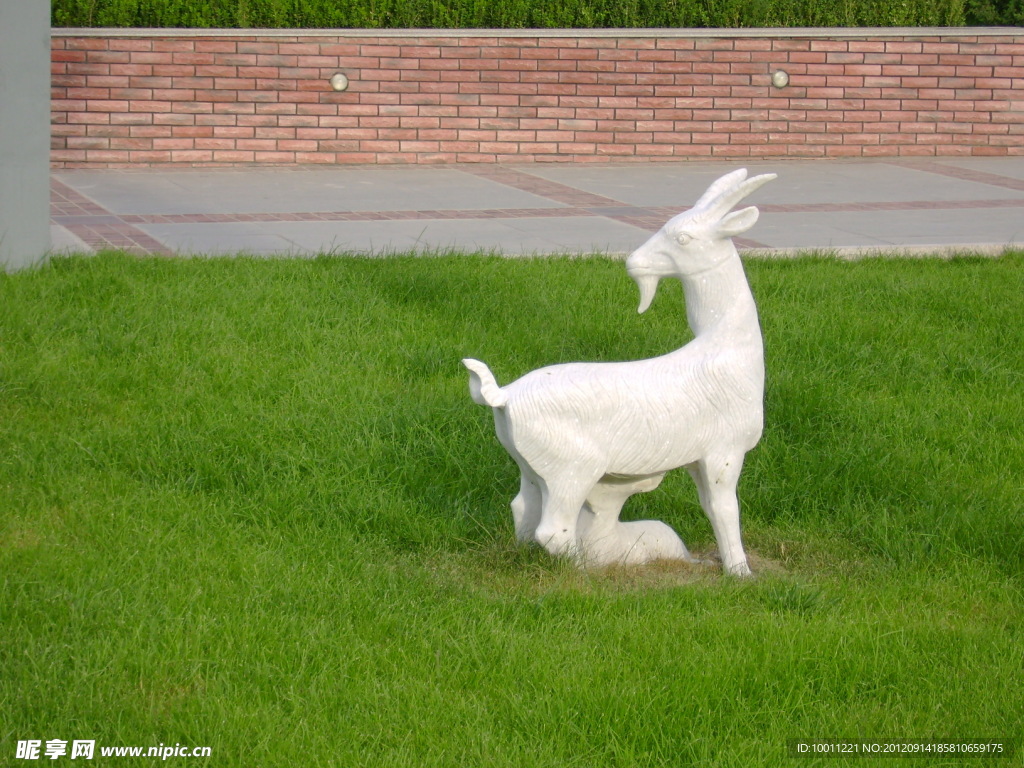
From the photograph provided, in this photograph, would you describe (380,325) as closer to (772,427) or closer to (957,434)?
(772,427)

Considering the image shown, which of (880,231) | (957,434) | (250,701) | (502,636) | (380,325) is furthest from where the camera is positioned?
(880,231)

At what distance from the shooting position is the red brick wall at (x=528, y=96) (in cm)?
1156

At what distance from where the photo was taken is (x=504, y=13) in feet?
42.0

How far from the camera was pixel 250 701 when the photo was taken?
313 centimetres

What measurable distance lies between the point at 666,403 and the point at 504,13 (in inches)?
385

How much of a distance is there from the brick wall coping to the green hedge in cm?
45

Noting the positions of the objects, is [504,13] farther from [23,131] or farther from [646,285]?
[646,285]

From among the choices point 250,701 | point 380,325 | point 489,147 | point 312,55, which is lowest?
point 250,701

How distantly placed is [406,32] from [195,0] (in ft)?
6.49

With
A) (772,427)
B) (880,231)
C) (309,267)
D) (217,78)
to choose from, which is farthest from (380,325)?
(217,78)

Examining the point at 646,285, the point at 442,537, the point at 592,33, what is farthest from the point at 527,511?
the point at 592,33

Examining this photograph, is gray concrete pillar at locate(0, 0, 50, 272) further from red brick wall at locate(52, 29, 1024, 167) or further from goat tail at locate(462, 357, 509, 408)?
red brick wall at locate(52, 29, 1024, 167)

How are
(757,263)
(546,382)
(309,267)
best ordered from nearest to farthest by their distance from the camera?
(546,382) < (309,267) < (757,263)

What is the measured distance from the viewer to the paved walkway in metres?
8.48
